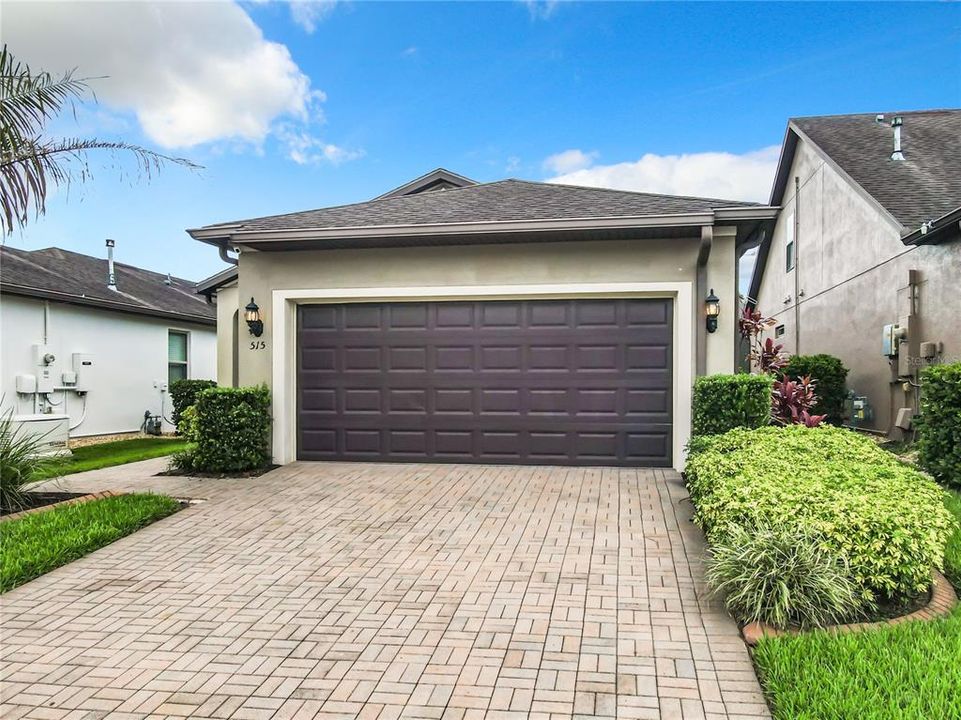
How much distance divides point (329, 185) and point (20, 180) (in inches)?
576

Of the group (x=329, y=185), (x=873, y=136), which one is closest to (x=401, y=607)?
Answer: (x=873, y=136)

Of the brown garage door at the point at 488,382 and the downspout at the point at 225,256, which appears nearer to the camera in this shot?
the brown garage door at the point at 488,382

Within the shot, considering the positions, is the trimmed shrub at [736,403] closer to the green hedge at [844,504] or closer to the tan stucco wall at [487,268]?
the tan stucco wall at [487,268]

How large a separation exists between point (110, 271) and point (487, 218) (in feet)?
40.1

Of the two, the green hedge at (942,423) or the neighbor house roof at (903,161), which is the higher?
the neighbor house roof at (903,161)

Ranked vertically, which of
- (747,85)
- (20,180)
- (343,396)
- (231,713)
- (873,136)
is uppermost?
(747,85)

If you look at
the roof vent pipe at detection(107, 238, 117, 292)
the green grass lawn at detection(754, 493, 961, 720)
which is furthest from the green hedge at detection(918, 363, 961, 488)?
the roof vent pipe at detection(107, 238, 117, 292)

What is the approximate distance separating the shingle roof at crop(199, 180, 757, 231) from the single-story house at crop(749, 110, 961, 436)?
4.10m

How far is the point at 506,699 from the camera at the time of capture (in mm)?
2732

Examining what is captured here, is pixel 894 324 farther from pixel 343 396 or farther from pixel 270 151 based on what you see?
pixel 270 151

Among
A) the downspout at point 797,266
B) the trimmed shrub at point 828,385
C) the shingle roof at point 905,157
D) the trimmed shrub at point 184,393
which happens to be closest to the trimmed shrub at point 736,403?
the shingle roof at point 905,157

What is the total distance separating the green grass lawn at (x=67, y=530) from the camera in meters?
4.46

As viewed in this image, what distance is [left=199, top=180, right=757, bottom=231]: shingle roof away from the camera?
791 cm

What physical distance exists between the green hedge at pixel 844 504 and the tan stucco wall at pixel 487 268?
294 centimetres
